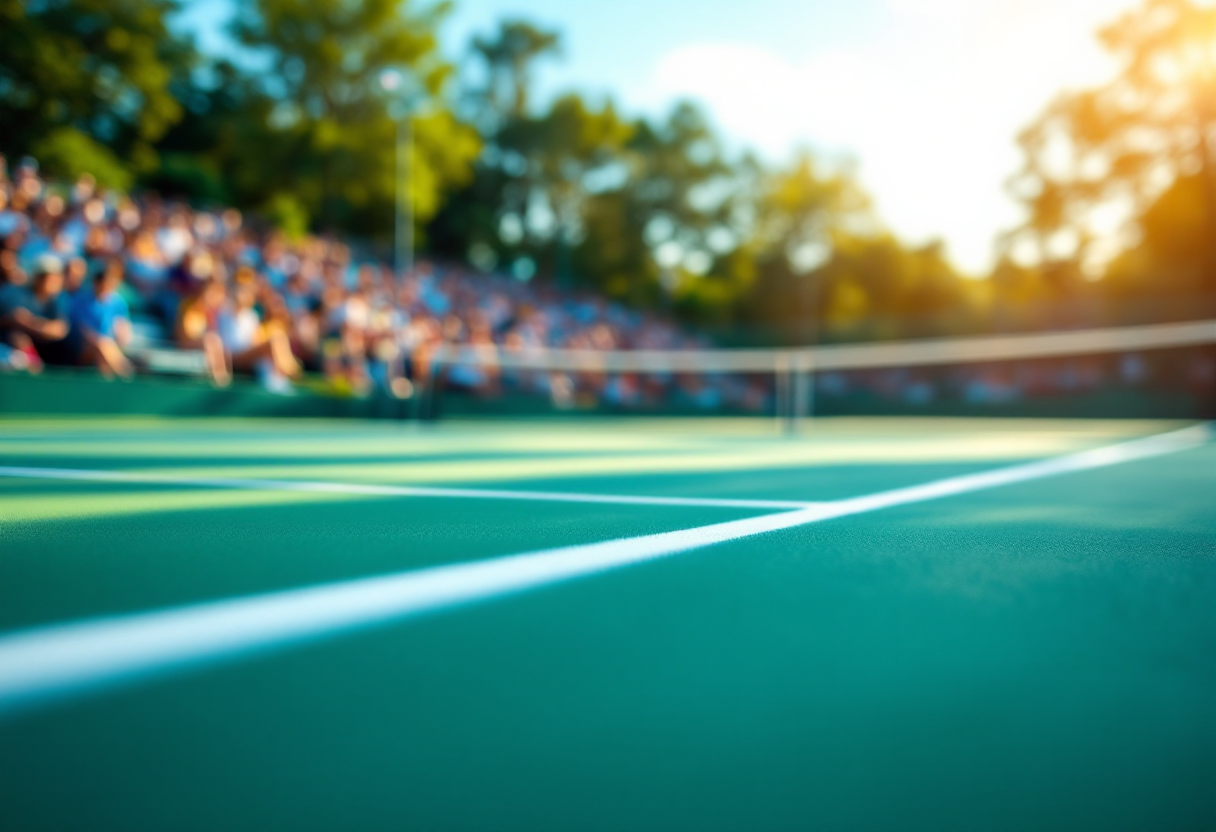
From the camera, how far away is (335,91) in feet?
86.3

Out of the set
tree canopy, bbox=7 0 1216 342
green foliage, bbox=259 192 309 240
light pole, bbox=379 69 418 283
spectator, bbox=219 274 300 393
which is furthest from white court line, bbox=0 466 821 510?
green foliage, bbox=259 192 309 240

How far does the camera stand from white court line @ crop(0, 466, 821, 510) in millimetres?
2604

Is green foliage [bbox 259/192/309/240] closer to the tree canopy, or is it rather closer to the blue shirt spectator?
the tree canopy

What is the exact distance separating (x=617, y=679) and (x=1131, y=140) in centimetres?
2748

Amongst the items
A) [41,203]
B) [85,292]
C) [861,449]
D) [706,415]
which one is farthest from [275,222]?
[861,449]

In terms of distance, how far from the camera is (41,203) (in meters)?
9.61

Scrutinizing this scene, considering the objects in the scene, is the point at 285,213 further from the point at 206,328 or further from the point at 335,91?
the point at 206,328

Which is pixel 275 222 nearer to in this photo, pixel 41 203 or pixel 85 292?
pixel 41 203

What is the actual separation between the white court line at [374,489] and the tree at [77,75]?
20.8m

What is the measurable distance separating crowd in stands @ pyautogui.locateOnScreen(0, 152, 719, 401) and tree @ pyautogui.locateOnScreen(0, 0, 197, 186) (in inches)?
377

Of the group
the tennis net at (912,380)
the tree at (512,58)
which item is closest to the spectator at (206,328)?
the tennis net at (912,380)

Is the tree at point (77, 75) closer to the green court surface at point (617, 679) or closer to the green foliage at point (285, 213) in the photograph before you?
the green foliage at point (285, 213)

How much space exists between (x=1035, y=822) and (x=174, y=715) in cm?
69

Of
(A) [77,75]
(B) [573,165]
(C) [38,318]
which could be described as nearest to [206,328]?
(C) [38,318]
